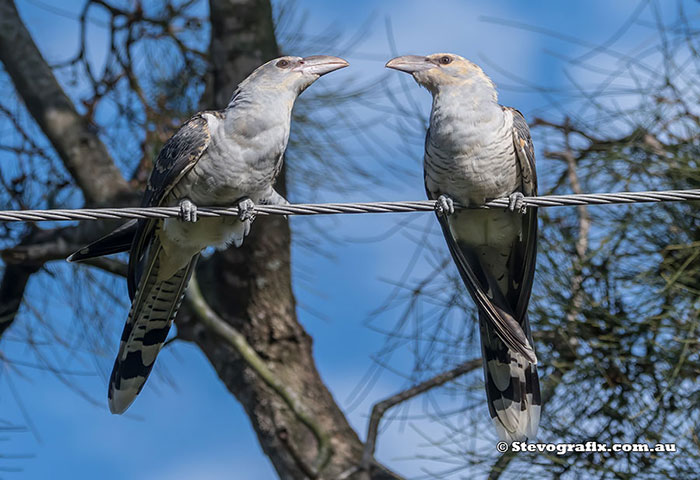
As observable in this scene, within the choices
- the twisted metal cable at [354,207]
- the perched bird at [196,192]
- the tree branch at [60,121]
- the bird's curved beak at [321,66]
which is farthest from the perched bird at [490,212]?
the tree branch at [60,121]

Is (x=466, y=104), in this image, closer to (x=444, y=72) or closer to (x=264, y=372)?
(x=444, y=72)

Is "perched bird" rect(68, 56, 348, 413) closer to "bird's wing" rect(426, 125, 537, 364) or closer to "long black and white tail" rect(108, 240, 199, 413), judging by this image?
"long black and white tail" rect(108, 240, 199, 413)

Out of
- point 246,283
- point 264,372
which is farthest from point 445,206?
point 246,283

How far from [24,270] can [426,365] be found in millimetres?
2624

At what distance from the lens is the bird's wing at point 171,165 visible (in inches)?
122

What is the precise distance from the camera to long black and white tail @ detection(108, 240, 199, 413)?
3426 mm

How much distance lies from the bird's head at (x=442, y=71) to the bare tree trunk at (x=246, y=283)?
1.93 m

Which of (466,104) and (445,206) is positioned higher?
(466,104)

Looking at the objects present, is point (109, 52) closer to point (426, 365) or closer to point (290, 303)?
point (290, 303)

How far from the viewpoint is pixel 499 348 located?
11.3ft

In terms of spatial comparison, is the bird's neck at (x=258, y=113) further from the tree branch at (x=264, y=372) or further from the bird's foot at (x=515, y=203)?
the tree branch at (x=264, y=372)

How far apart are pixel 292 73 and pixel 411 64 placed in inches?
18.4

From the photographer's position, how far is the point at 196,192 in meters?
3.15

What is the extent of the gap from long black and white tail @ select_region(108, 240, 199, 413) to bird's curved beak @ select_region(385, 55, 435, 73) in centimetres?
121
